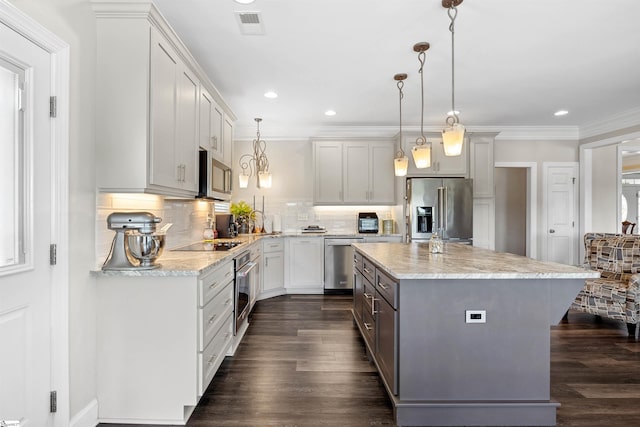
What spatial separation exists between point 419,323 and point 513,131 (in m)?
4.82

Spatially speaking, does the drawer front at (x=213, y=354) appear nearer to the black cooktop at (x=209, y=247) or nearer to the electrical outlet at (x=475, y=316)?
the black cooktop at (x=209, y=247)

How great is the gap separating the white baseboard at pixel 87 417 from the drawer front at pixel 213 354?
1.91ft

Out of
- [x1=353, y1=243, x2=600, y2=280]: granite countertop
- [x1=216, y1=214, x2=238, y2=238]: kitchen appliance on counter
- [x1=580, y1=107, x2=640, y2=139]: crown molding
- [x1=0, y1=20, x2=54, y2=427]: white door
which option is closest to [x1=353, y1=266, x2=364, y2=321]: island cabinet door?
[x1=353, y1=243, x2=600, y2=280]: granite countertop

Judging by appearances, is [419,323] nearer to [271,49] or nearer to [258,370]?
[258,370]

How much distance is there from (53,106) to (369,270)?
226 cm

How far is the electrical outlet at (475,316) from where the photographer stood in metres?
1.91

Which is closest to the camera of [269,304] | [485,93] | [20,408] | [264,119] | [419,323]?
[20,408]

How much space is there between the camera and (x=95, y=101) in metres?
2.00

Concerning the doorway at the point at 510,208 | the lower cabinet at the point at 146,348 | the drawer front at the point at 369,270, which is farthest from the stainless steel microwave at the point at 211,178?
the doorway at the point at 510,208

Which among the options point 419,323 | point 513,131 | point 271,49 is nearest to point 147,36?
point 271,49

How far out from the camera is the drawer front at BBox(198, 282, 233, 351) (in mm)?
2031

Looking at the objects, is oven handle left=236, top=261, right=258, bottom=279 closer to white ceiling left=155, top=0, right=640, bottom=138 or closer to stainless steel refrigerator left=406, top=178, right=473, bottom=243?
white ceiling left=155, top=0, right=640, bottom=138

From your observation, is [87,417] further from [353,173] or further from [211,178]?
[353,173]

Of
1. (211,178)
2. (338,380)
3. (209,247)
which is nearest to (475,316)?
(338,380)
